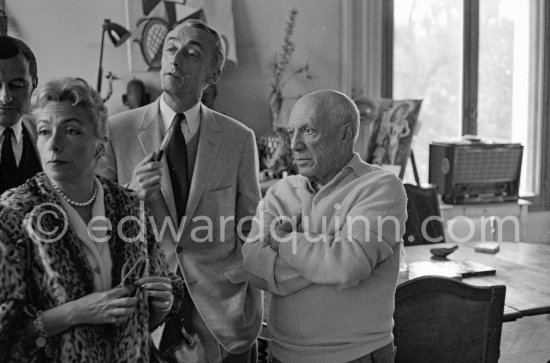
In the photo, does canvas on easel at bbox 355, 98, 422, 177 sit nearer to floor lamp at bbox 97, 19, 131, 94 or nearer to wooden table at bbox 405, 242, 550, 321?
wooden table at bbox 405, 242, 550, 321

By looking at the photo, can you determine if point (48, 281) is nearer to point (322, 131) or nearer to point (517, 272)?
point (322, 131)

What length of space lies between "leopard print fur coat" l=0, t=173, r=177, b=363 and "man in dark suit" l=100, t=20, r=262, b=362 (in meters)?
0.44

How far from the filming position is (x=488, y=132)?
226 inches

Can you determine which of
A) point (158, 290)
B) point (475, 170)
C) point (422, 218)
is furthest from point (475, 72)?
point (158, 290)

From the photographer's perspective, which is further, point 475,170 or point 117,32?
point 475,170

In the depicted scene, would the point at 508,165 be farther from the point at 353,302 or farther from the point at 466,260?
the point at 353,302

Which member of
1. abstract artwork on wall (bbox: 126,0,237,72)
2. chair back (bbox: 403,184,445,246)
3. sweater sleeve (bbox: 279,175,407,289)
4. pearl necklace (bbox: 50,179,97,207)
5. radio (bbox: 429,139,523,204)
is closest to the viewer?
pearl necklace (bbox: 50,179,97,207)

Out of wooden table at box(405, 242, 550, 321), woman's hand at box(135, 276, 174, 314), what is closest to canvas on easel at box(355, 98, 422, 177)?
wooden table at box(405, 242, 550, 321)

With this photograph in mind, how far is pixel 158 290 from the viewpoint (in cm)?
145

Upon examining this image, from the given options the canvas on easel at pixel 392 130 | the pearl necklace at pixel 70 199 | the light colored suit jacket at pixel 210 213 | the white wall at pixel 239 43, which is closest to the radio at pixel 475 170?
the canvas on easel at pixel 392 130

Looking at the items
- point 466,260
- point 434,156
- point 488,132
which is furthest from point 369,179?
point 488,132

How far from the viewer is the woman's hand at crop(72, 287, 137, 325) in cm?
132

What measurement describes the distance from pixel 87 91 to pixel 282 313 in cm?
76

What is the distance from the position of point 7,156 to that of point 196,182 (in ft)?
1.67
